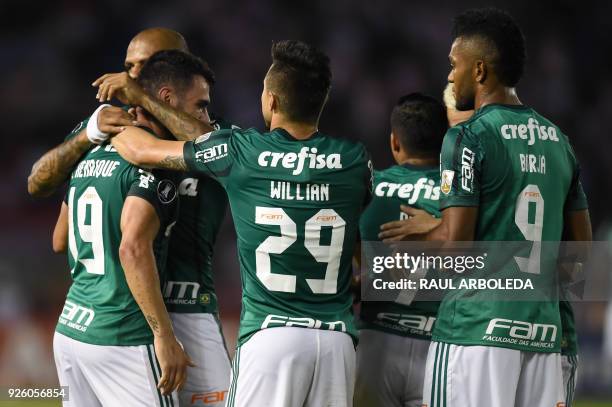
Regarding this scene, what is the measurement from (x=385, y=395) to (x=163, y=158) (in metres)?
1.78

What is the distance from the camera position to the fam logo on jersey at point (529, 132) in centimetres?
382

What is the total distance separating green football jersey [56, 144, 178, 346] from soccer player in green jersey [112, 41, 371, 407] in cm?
19

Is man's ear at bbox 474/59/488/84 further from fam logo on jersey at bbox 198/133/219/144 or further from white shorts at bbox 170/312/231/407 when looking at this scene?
white shorts at bbox 170/312/231/407

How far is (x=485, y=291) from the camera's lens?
384cm

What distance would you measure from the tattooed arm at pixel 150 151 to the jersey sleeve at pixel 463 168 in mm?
1179

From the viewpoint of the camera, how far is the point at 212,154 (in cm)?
396

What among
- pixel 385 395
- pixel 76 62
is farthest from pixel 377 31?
pixel 385 395

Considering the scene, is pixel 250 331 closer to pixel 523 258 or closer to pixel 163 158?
pixel 163 158

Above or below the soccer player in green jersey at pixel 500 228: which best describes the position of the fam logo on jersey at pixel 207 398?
below

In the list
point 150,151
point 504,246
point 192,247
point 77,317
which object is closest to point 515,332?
point 504,246

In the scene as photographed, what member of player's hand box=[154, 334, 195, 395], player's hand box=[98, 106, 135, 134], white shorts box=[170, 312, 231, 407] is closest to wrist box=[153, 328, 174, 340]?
player's hand box=[154, 334, 195, 395]

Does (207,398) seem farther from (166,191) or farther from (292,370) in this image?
(166,191)

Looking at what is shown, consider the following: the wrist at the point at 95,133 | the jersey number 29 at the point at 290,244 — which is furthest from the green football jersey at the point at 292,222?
the wrist at the point at 95,133

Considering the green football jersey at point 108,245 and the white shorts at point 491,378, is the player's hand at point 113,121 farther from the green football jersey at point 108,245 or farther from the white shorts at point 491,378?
the white shorts at point 491,378
